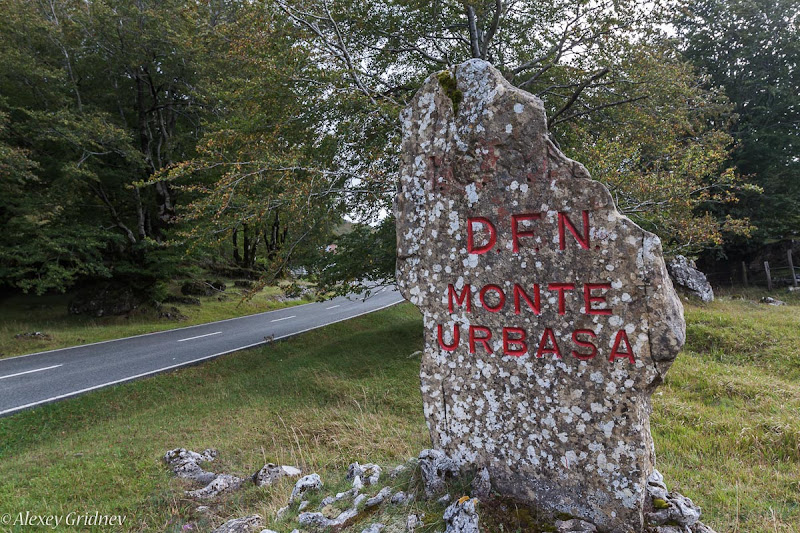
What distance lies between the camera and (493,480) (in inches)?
127

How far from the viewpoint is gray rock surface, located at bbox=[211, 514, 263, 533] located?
358 centimetres

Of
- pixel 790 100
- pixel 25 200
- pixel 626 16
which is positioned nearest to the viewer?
pixel 626 16

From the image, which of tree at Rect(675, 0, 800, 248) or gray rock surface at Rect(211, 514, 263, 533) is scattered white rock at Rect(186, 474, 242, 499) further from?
tree at Rect(675, 0, 800, 248)

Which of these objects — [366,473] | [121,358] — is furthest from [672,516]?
[121,358]

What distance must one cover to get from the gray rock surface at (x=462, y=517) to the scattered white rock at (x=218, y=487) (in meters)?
2.95

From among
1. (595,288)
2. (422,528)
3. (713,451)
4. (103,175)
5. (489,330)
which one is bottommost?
(713,451)

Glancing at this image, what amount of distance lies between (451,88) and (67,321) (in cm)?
1858

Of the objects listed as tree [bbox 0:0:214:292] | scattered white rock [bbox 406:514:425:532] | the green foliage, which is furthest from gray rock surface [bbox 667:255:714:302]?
tree [bbox 0:0:214:292]

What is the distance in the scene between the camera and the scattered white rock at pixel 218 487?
4.68 metres

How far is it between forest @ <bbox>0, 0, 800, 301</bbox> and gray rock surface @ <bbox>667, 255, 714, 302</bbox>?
3.08 metres

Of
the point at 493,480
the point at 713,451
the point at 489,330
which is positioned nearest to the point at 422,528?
the point at 493,480

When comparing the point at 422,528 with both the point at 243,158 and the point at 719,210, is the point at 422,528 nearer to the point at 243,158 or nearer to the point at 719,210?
the point at 243,158

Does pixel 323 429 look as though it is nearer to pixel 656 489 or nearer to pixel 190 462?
pixel 190 462

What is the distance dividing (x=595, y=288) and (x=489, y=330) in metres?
0.80
